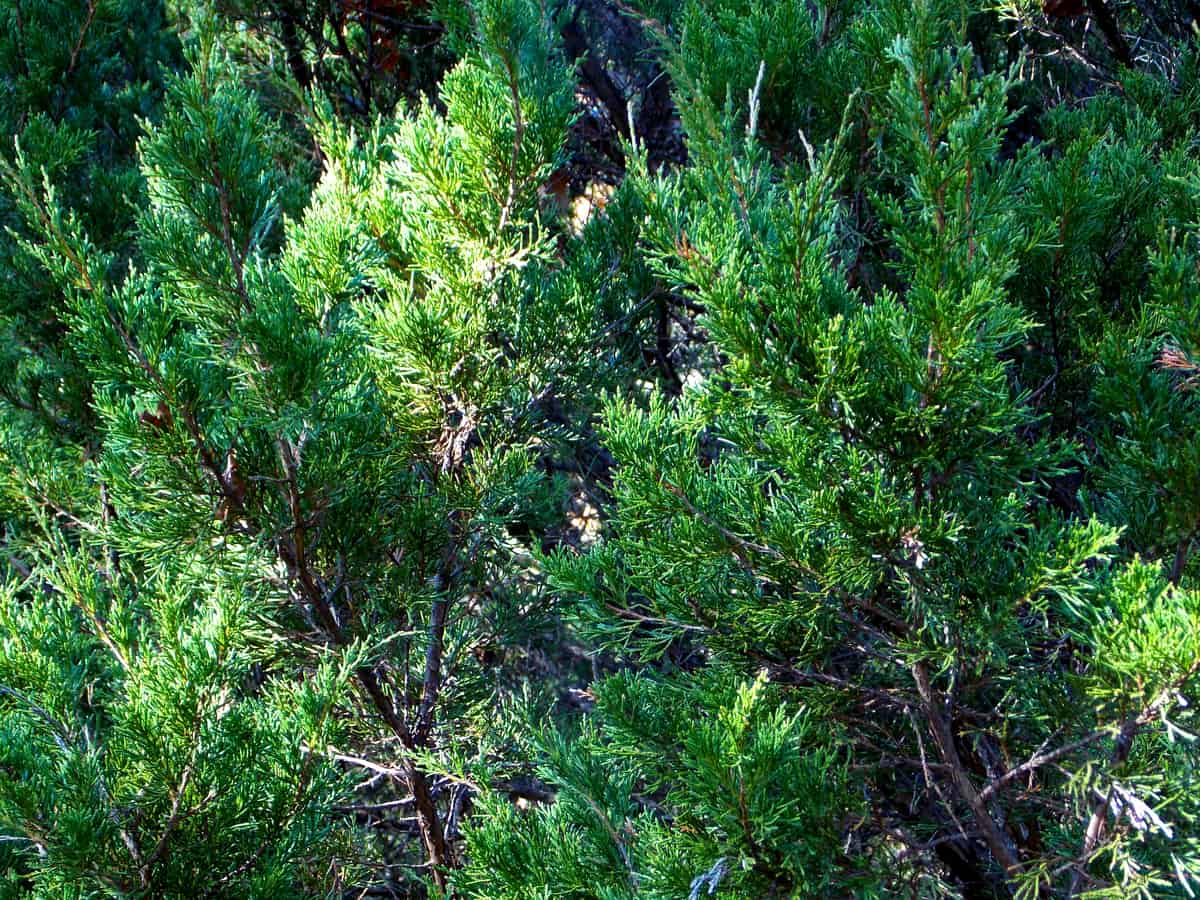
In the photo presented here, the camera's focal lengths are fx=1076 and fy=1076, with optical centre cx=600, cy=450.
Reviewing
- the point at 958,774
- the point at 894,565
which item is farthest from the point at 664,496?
the point at 958,774

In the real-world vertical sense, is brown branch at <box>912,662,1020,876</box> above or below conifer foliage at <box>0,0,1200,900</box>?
below

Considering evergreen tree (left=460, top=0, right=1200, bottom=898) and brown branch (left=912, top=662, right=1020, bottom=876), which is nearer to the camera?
evergreen tree (left=460, top=0, right=1200, bottom=898)

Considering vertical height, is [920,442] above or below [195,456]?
below

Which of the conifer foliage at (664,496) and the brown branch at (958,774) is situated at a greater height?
the conifer foliage at (664,496)

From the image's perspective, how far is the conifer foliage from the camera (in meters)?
2.16

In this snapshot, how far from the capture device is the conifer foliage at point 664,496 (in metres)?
2.16

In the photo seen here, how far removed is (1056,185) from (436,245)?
5.33 feet

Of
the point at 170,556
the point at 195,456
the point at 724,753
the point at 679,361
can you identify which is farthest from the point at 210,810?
the point at 679,361

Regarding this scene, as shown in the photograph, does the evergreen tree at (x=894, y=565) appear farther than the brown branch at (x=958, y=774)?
No

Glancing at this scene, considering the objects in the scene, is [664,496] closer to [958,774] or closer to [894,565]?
[894,565]

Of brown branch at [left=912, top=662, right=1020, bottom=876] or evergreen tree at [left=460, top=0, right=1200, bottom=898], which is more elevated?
evergreen tree at [left=460, top=0, right=1200, bottom=898]

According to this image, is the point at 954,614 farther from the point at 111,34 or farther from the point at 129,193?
the point at 111,34

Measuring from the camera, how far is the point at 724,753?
6.94 feet

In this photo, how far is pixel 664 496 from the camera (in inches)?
93.4
